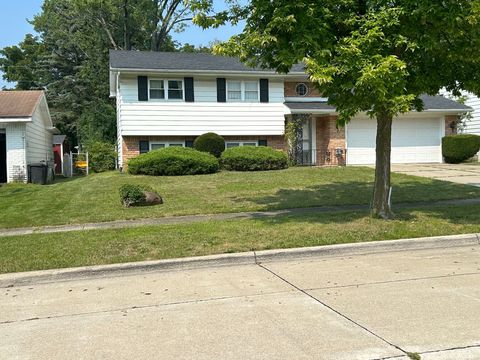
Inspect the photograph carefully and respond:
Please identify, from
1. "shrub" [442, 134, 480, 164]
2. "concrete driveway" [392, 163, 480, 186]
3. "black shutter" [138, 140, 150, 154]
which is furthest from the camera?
"shrub" [442, 134, 480, 164]

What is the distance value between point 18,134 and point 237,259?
1721cm

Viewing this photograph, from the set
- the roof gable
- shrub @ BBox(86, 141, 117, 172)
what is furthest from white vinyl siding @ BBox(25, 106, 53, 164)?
shrub @ BBox(86, 141, 117, 172)

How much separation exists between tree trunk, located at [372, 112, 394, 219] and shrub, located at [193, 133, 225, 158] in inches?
527

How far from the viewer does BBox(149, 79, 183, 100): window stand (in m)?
24.5

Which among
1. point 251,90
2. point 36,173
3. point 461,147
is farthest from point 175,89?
point 461,147

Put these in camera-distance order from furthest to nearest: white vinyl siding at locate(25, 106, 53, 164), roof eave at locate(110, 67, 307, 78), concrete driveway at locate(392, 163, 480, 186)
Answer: roof eave at locate(110, 67, 307, 78), white vinyl siding at locate(25, 106, 53, 164), concrete driveway at locate(392, 163, 480, 186)

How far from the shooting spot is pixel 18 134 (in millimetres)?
21859

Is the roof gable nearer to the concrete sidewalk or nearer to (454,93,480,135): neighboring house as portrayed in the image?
the concrete sidewalk

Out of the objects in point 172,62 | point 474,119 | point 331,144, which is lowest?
point 331,144

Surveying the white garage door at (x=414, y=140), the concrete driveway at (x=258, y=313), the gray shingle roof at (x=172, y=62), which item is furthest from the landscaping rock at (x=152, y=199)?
the white garage door at (x=414, y=140)

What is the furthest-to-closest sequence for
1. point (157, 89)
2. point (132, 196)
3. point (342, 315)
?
point (157, 89) < point (132, 196) < point (342, 315)

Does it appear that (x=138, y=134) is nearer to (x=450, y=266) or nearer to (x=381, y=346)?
(x=450, y=266)

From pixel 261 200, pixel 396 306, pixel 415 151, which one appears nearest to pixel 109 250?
Answer: pixel 396 306

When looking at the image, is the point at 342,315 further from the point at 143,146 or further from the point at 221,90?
the point at 221,90
